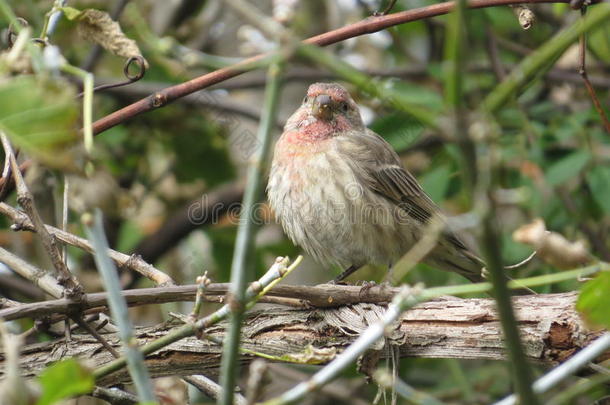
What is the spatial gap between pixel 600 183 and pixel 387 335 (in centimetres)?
241

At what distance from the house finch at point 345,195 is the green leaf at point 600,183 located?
36.9 inches

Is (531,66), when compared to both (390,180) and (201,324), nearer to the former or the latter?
(201,324)

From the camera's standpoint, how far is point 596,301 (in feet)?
6.41

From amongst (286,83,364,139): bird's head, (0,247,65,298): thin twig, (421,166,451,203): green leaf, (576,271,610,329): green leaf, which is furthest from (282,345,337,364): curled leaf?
(286,83,364,139): bird's head

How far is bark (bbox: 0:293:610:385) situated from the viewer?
3234 mm

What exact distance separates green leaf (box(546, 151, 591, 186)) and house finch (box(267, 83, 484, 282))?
28.7 inches

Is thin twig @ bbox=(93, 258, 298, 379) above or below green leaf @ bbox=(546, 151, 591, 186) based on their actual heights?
below

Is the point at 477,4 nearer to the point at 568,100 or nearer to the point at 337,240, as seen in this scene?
the point at 337,240

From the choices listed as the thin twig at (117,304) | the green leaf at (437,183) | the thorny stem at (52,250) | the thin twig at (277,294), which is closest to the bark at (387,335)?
the thin twig at (277,294)

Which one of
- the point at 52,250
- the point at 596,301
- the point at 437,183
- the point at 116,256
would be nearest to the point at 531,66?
the point at 596,301

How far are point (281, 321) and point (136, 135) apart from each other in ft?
11.9

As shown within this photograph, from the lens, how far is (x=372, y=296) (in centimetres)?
390

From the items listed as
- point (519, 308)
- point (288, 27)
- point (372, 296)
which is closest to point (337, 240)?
point (372, 296)

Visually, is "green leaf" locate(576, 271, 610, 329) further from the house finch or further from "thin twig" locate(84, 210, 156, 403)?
the house finch
